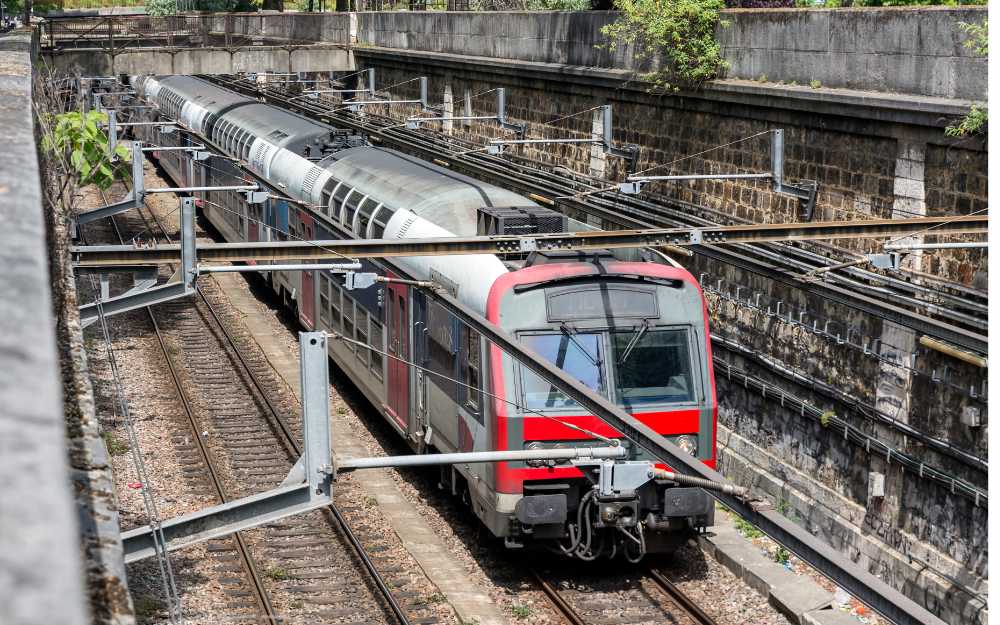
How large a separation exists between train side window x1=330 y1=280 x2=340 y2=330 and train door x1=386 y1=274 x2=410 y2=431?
9.33 feet

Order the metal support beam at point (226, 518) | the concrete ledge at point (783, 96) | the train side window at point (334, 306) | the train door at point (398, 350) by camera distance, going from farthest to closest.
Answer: the train side window at point (334, 306), the concrete ledge at point (783, 96), the train door at point (398, 350), the metal support beam at point (226, 518)

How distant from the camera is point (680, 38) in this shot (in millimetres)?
18516

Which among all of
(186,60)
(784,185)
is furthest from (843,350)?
(186,60)

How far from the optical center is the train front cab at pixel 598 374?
413 inches

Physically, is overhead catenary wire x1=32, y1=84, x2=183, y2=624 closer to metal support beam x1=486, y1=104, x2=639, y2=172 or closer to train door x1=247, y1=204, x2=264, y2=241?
train door x1=247, y1=204, x2=264, y2=241

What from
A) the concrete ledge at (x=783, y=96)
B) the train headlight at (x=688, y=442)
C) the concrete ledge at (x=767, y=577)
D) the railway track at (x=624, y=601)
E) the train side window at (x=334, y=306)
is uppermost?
the concrete ledge at (x=783, y=96)

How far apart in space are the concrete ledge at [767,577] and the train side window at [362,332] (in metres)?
4.51

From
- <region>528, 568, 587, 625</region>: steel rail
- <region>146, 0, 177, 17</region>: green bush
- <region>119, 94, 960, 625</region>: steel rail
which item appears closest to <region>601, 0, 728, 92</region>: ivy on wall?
<region>528, 568, 587, 625</region>: steel rail

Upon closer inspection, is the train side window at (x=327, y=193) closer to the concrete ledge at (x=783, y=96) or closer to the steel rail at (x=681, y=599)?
the concrete ledge at (x=783, y=96)

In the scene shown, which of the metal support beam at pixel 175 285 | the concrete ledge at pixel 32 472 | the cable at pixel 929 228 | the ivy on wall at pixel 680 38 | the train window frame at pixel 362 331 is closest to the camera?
the concrete ledge at pixel 32 472

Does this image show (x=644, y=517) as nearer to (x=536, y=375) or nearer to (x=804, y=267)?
(x=536, y=375)

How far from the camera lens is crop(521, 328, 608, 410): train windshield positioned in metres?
10.6

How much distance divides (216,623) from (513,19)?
60.6 feet

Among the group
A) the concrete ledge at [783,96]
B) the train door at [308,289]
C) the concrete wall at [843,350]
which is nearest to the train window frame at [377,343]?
the train door at [308,289]
